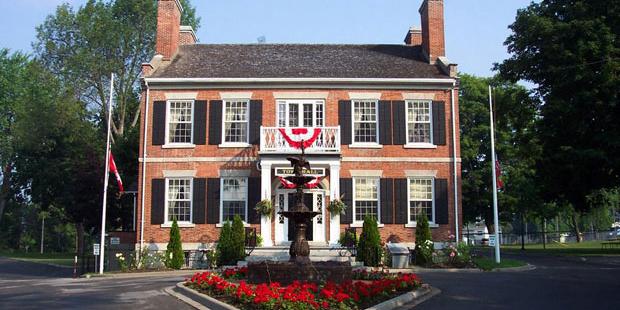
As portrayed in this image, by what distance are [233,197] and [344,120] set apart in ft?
18.6

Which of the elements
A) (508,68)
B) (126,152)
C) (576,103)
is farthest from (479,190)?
(126,152)

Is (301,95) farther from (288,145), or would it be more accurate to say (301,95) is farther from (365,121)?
(365,121)

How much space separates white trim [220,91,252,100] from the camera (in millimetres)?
26359

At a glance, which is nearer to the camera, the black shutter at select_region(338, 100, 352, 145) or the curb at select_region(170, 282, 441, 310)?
the curb at select_region(170, 282, 441, 310)

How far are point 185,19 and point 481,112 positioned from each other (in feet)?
76.0

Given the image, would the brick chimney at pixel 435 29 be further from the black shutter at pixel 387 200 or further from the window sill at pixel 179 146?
the window sill at pixel 179 146

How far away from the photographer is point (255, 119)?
26.1 meters

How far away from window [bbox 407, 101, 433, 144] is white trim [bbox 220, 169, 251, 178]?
7.03 metres

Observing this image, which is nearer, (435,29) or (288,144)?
(288,144)

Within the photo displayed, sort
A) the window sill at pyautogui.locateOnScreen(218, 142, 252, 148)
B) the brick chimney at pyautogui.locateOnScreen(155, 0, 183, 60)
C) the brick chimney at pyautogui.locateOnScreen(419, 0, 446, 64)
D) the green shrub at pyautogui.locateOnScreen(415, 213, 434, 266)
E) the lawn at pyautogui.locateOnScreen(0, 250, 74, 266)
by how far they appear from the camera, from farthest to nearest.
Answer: the lawn at pyautogui.locateOnScreen(0, 250, 74, 266)
the brick chimney at pyautogui.locateOnScreen(155, 0, 183, 60)
the brick chimney at pyautogui.locateOnScreen(419, 0, 446, 64)
the window sill at pyautogui.locateOnScreen(218, 142, 252, 148)
the green shrub at pyautogui.locateOnScreen(415, 213, 434, 266)

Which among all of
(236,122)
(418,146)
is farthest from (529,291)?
(236,122)

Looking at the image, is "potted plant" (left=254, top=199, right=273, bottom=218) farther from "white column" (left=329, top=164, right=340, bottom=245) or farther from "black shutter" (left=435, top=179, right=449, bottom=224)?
"black shutter" (left=435, top=179, right=449, bottom=224)

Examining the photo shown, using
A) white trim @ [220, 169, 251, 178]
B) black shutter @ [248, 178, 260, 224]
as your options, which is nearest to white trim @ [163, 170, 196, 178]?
white trim @ [220, 169, 251, 178]

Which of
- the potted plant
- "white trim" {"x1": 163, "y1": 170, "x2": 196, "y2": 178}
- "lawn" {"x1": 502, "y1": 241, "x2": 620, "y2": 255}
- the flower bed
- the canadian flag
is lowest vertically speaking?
"lawn" {"x1": 502, "y1": 241, "x2": 620, "y2": 255}
